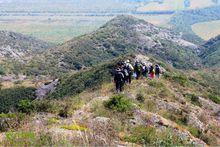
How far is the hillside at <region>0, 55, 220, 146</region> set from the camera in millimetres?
12852

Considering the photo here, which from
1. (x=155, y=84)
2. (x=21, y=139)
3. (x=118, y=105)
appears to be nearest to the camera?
(x=21, y=139)

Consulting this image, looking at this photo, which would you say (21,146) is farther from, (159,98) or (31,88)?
(31,88)

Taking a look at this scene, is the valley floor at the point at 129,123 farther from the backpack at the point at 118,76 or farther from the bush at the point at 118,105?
the backpack at the point at 118,76

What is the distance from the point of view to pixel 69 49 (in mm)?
196875

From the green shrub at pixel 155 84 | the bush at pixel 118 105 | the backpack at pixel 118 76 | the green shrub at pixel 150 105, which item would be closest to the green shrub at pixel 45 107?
the bush at pixel 118 105

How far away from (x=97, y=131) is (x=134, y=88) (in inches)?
877

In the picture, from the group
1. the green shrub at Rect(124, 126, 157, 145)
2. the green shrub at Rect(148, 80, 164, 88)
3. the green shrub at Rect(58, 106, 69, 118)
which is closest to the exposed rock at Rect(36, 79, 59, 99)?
the green shrub at Rect(148, 80, 164, 88)

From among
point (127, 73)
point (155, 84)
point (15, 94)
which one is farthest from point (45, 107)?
point (15, 94)

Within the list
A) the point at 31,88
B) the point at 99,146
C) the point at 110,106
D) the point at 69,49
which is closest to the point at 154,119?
the point at 110,106

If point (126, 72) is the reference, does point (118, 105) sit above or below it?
above

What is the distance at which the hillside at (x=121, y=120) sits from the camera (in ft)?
42.2

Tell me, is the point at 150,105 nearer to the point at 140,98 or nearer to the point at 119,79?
the point at 140,98

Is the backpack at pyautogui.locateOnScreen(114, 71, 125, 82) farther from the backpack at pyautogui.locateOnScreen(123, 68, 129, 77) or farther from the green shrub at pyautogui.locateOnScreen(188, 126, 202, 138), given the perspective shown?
the green shrub at pyautogui.locateOnScreen(188, 126, 202, 138)

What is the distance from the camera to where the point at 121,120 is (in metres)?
20.5
